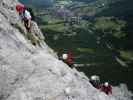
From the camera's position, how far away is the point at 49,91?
22.4 meters

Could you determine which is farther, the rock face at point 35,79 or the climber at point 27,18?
the climber at point 27,18

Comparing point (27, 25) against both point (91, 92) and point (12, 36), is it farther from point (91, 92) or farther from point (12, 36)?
point (91, 92)

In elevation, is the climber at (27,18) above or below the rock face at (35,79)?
below

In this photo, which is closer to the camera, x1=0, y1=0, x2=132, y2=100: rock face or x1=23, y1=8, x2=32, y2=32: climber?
x1=0, y1=0, x2=132, y2=100: rock face

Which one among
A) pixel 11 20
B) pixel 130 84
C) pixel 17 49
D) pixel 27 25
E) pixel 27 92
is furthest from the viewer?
pixel 130 84

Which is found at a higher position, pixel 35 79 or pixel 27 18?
pixel 35 79

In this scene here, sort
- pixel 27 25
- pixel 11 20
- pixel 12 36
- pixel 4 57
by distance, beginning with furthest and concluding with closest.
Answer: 1. pixel 27 25
2. pixel 11 20
3. pixel 12 36
4. pixel 4 57

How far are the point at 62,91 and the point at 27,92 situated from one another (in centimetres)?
220

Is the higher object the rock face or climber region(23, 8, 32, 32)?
the rock face

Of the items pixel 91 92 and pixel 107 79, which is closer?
pixel 91 92

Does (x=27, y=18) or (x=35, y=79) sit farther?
(x=27, y=18)

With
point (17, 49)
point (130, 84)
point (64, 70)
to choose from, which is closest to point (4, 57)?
point (17, 49)

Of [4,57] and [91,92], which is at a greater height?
[4,57]

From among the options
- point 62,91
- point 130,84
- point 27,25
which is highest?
point 62,91
